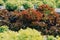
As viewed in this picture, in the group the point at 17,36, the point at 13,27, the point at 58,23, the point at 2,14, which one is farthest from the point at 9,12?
the point at 17,36

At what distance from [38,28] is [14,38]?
18.0ft

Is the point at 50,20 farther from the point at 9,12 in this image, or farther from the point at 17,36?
the point at 17,36

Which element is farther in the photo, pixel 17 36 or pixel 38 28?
pixel 38 28

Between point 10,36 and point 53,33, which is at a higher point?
point 10,36

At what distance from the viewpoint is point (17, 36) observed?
16625 mm

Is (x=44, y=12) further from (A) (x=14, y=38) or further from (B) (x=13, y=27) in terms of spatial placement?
(A) (x=14, y=38)

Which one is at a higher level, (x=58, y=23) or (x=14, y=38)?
(x=14, y=38)

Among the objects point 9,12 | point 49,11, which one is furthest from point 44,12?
point 9,12

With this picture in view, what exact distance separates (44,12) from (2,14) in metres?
2.69

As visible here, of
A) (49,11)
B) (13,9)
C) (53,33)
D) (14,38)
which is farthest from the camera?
(13,9)

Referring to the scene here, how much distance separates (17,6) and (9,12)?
1891 mm

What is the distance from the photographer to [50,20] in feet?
73.1

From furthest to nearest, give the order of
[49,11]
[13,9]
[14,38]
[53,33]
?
1. [13,9]
2. [49,11]
3. [53,33]
4. [14,38]

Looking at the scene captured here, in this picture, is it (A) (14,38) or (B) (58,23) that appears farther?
(B) (58,23)
